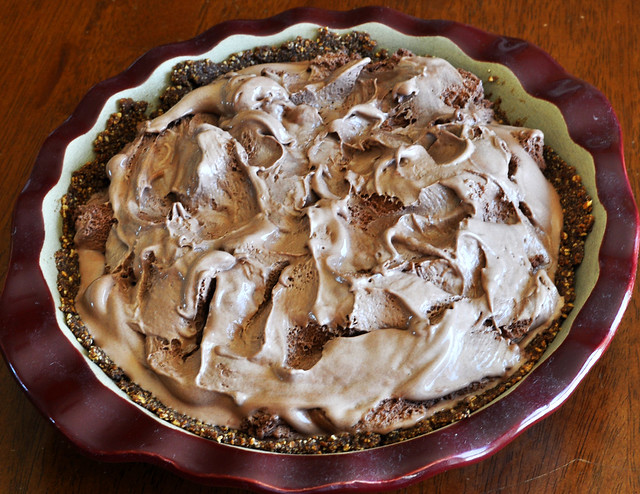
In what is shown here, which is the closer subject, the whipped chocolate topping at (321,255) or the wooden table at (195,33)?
the whipped chocolate topping at (321,255)

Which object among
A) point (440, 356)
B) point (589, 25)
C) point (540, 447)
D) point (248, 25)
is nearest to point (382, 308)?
point (440, 356)

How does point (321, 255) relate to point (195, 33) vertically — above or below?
below

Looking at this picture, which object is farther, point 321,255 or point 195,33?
point 195,33

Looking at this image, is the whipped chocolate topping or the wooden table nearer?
the whipped chocolate topping

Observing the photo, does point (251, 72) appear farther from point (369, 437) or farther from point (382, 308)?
point (369, 437)
